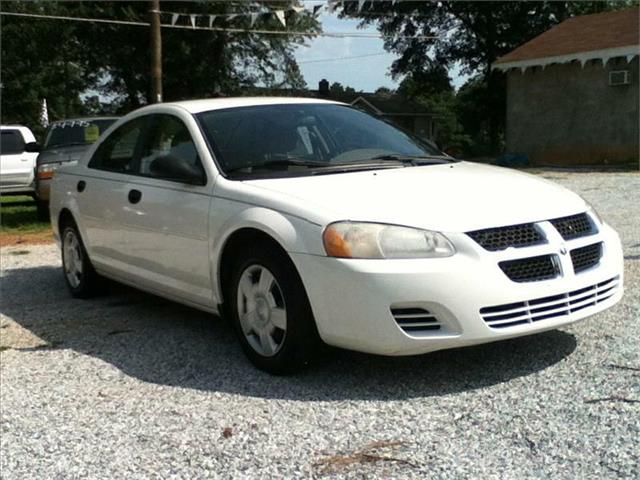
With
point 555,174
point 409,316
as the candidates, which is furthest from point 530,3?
point 409,316

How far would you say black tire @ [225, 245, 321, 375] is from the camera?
4.11 m

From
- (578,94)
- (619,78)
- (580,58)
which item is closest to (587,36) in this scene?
(580,58)

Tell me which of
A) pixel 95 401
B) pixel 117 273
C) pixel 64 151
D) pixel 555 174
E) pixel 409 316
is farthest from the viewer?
pixel 555 174

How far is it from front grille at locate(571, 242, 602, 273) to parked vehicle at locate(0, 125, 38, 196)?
529 inches

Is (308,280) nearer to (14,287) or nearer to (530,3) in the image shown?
(14,287)

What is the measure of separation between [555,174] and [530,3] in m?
21.5

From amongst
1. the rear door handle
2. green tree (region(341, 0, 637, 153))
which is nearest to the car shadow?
the rear door handle

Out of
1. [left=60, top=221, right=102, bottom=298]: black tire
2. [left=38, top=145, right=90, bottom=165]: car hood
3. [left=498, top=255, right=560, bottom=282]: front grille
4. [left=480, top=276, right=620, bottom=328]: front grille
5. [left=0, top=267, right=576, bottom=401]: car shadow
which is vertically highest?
[left=38, top=145, right=90, bottom=165]: car hood

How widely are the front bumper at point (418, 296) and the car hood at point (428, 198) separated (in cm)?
18

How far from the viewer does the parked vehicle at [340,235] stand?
152 inches

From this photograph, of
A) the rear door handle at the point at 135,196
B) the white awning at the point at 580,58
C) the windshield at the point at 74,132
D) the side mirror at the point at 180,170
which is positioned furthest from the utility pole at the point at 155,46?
the side mirror at the point at 180,170

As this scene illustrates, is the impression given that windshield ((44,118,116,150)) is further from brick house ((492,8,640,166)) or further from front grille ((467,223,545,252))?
brick house ((492,8,640,166))

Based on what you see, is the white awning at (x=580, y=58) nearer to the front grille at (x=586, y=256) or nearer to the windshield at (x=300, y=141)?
the windshield at (x=300, y=141)

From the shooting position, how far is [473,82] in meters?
45.5
